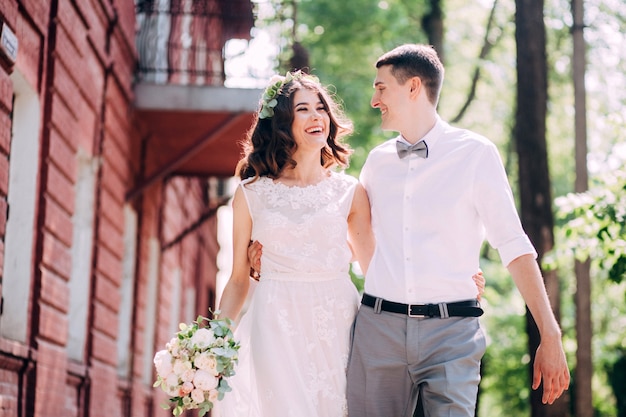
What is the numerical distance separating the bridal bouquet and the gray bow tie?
1.14 m

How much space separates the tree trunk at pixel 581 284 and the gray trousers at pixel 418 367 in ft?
24.4

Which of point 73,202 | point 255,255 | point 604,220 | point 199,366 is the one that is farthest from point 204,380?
point 604,220

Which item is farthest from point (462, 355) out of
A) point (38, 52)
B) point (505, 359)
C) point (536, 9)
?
point (505, 359)

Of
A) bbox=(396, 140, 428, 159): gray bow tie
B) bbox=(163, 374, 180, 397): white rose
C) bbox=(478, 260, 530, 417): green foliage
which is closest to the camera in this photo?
bbox=(163, 374, 180, 397): white rose

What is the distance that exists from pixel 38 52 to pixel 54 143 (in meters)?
0.70

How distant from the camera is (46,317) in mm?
7023

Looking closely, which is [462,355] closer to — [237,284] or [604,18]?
[237,284]

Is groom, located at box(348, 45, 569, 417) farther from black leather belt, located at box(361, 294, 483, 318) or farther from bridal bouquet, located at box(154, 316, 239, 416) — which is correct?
bridal bouquet, located at box(154, 316, 239, 416)

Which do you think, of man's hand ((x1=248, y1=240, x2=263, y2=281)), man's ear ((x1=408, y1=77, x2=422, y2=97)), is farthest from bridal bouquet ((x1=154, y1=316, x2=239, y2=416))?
man's ear ((x1=408, y1=77, x2=422, y2=97))

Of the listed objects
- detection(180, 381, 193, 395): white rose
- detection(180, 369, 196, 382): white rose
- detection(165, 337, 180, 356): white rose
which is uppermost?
detection(165, 337, 180, 356): white rose

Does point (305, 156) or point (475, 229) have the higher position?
point (305, 156)

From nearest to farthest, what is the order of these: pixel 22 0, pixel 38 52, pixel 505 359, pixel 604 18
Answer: pixel 22 0 → pixel 38 52 → pixel 604 18 → pixel 505 359

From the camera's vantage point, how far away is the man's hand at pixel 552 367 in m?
4.11

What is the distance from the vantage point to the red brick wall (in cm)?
664
